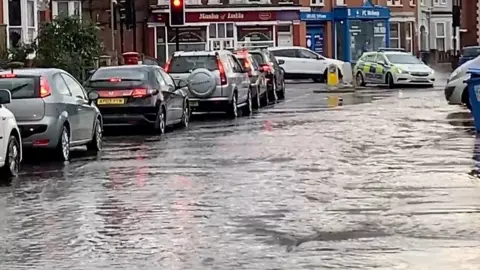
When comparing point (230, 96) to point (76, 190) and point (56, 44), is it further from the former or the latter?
point (76, 190)

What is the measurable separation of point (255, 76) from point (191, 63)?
4694 mm

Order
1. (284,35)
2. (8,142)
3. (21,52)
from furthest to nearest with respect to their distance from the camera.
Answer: (284,35) → (21,52) → (8,142)

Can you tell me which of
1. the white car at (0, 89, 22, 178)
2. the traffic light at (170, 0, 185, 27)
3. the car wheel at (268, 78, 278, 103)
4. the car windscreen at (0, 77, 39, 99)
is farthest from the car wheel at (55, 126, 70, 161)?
the car wheel at (268, 78, 278, 103)

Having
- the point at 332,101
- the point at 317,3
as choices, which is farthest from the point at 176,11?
the point at 317,3

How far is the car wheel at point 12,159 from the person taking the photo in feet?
49.0

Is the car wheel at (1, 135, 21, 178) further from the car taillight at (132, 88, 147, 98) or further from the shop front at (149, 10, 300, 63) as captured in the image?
the shop front at (149, 10, 300, 63)

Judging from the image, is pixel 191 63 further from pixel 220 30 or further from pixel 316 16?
pixel 316 16

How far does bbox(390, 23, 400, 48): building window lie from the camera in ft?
228

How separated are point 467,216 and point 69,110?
8256 millimetres

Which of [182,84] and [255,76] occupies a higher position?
[255,76]

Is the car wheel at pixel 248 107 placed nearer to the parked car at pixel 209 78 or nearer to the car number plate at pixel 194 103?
the parked car at pixel 209 78

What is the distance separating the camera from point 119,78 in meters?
21.9

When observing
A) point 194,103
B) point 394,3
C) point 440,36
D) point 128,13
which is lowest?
point 194,103

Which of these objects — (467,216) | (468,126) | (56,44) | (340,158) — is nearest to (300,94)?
(56,44)
